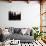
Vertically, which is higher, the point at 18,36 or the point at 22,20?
the point at 22,20

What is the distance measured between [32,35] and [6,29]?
1.00 meters

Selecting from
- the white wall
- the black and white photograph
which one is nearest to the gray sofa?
the black and white photograph

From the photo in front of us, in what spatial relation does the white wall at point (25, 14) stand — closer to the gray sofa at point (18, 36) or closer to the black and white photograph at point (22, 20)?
the black and white photograph at point (22, 20)

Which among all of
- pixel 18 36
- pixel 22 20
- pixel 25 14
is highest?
pixel 25 14

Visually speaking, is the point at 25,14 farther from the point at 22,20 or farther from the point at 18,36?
the point at 18,36

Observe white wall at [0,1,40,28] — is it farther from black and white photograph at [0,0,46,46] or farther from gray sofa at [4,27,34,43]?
gray sofa at [4,27,34,43]

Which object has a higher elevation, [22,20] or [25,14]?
[25,14]

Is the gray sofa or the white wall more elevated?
the white wall

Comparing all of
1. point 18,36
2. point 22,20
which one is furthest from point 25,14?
point 18,36

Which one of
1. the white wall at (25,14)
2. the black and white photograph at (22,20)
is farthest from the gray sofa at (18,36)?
the white wall at (25,14)

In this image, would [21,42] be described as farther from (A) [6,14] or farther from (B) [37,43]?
(A) [6,14]

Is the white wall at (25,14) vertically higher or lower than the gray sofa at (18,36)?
higher

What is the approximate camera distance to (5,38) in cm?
434

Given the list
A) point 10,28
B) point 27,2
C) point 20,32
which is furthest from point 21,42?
point 27,2
